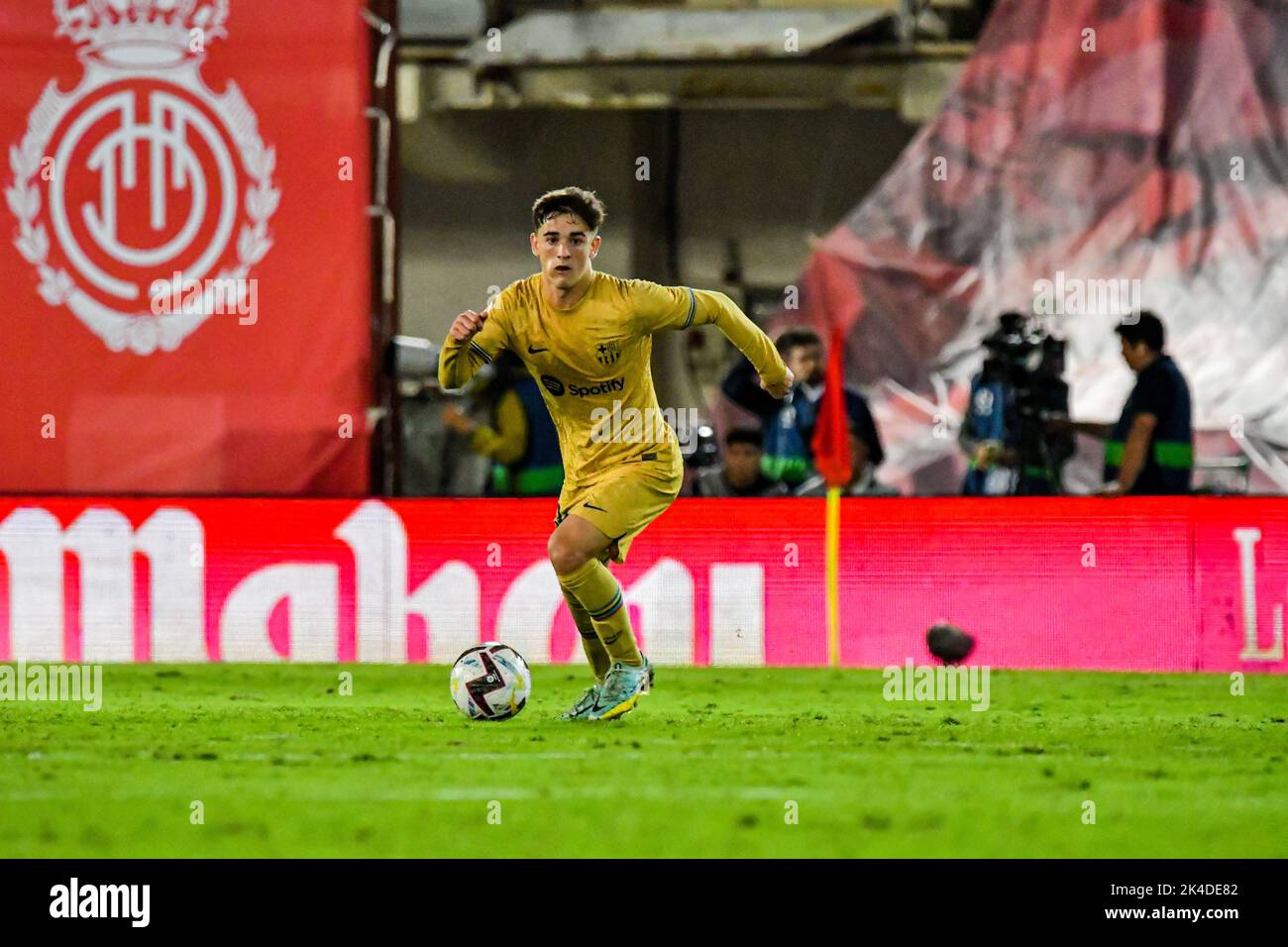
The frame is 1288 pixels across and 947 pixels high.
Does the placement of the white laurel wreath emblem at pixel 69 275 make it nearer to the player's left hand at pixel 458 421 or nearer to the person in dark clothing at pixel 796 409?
the player's left hand at pixel 458 421

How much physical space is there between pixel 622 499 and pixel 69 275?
4.69 m

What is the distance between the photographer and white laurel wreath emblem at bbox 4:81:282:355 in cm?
1083

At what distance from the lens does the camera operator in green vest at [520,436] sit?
10555 mm

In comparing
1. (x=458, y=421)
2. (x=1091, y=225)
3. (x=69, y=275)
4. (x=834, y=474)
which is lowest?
(x=834, y=474)

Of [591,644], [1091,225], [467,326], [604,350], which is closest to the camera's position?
[467,326]

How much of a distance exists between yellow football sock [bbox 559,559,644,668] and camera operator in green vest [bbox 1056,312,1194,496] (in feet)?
11.1

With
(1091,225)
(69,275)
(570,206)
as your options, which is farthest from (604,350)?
(1091,225)

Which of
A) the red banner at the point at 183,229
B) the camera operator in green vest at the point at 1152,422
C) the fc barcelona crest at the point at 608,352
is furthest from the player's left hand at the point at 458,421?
the camera operator in green vest at the point at 1152,422

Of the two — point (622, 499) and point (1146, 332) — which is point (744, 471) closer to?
point (1146, 332)

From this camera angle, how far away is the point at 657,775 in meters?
6.24

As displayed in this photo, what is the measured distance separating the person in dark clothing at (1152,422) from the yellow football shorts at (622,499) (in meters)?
3.27

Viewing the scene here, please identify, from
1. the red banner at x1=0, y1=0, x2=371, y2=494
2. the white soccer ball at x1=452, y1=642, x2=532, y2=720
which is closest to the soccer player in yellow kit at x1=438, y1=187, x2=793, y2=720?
the white soccer ball at x1=452, y1=642, x2=532, y2=720

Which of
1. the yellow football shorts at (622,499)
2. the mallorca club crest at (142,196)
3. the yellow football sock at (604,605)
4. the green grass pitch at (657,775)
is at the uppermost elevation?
the mallorca club crest at (142,196)

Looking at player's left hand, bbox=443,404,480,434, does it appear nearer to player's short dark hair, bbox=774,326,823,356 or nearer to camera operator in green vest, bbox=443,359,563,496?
camera operator in green vest, bbox=443,359,563,496
